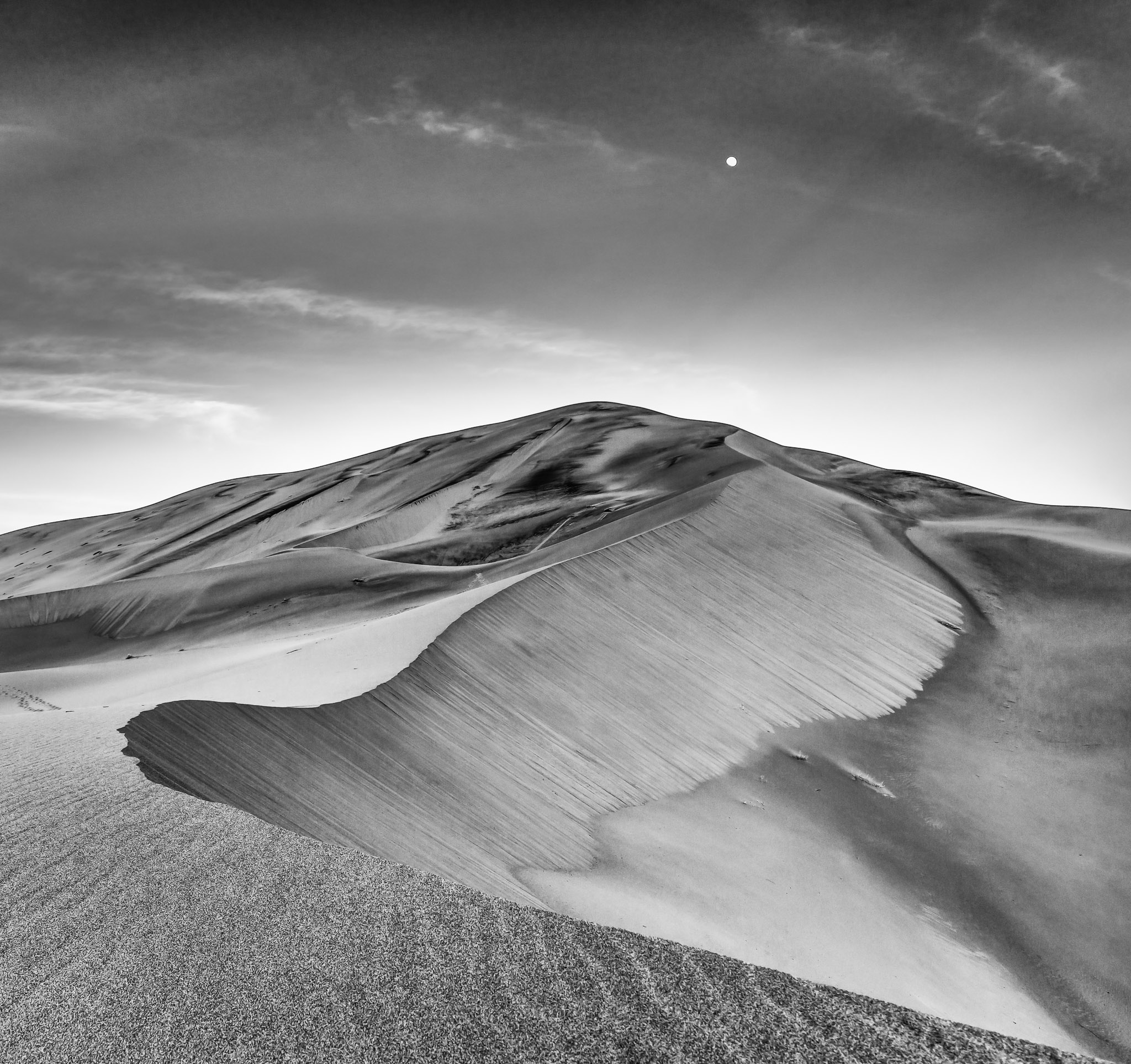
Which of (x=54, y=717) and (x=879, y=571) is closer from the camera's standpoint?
(x=54, y=717)

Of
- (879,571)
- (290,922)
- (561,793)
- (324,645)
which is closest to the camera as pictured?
(290,922)

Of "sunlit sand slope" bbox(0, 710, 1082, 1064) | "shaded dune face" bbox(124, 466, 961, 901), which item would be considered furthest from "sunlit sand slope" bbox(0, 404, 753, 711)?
"sunlit sand slope" bbox(0, 710, 1082, 1064)

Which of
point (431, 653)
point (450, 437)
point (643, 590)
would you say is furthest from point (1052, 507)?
point (450, 437)

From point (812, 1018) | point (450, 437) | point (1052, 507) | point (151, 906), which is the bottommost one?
point (812, 1018)

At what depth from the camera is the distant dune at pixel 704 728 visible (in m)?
3.97

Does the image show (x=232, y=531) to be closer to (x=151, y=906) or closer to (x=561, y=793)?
(x=561, y=793)

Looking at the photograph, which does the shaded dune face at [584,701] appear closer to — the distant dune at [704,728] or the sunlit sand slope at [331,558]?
the distant dune at [704,728]

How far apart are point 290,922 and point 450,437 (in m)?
29.1

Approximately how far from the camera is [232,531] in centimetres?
2545

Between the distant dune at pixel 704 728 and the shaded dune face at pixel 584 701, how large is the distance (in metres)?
0.03

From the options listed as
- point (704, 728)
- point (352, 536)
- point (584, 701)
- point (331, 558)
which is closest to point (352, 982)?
point (584, 701)

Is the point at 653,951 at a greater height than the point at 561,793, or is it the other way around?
the point at 653,951

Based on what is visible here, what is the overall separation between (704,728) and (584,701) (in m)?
1.07

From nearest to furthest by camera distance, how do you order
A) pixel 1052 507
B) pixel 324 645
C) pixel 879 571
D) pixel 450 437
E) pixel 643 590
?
pixel 324 645
pixel 643 590
pixel 879 571
pixel 1052 507
pixel 450 437
